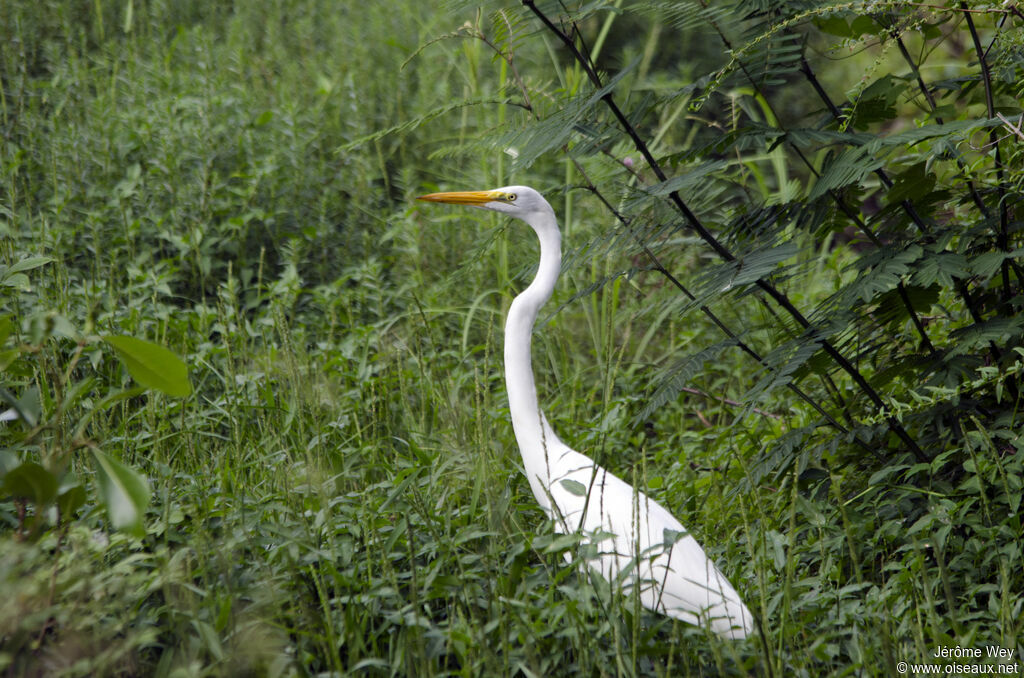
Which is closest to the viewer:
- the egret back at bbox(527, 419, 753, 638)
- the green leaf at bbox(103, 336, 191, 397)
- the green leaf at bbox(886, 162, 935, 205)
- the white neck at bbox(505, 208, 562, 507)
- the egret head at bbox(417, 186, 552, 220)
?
the green leaf at bbox(103, 336, 191, 397)

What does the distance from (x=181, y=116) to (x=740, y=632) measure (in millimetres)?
3055

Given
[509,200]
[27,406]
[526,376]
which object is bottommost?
[27,406]

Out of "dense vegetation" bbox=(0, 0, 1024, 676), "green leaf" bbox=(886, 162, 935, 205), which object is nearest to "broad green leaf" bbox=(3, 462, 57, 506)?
"dense vegetation" bbox=(0, 0, 1024, 676)

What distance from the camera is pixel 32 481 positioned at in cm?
108

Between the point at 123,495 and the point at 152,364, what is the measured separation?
0.62ft

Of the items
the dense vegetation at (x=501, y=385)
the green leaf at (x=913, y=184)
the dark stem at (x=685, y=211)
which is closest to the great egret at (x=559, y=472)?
the dense vegetation at (x=501, y=385)

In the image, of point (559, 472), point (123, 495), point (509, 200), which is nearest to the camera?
point (123, 495)

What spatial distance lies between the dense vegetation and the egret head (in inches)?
2.9

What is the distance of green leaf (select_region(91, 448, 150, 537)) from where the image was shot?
1.05 metres

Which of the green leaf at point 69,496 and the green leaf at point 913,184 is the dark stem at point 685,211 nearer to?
the green leaf at point 913,184

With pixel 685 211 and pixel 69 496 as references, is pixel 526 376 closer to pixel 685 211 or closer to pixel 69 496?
pixel 685 211

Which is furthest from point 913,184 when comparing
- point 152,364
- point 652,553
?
point 152,364

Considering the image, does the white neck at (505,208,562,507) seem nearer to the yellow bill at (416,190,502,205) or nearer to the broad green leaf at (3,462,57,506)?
the yellow bill at (416,190,502,205)

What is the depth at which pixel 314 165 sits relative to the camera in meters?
4.01
